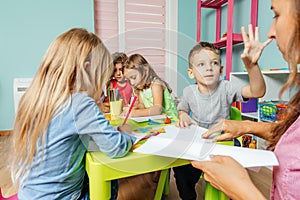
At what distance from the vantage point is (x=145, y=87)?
77 cm

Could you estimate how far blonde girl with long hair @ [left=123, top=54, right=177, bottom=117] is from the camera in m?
0.74

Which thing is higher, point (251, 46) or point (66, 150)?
point (251, 46)

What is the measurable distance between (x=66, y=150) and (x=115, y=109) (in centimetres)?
22

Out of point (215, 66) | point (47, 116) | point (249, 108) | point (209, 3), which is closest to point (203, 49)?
point (215, 66)

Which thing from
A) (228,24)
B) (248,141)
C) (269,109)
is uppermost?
(228,24)

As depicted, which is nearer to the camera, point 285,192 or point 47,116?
point 285,192

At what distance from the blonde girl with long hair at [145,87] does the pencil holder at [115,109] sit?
0.02m

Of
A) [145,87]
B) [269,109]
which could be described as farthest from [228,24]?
[145,87]

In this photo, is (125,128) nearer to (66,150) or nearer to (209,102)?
(66,150)

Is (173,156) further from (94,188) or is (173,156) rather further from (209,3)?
(209,3)

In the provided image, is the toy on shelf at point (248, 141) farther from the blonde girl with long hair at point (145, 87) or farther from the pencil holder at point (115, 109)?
the pencil holder at point (115, 109)

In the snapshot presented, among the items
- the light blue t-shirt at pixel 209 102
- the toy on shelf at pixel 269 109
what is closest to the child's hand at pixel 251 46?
the light blue t-shirt at pixel 209 102

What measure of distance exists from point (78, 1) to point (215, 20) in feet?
5.05

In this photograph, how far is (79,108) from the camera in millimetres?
537
